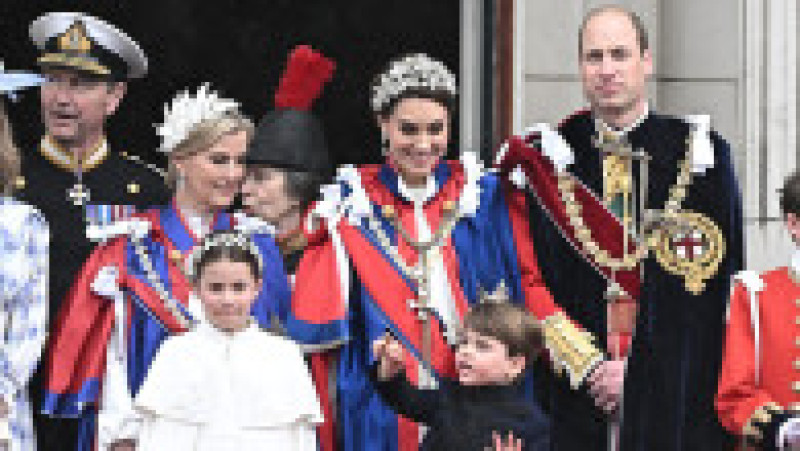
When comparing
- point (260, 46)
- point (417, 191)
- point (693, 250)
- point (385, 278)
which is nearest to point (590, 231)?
point (693, 250)

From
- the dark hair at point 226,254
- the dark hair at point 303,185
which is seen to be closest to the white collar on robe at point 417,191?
the dark hair at point 303,185

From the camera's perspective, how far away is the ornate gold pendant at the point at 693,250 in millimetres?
7590

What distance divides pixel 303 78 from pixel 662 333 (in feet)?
5.00

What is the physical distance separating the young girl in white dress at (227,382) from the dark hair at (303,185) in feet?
2.74

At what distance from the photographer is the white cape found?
7.05 m

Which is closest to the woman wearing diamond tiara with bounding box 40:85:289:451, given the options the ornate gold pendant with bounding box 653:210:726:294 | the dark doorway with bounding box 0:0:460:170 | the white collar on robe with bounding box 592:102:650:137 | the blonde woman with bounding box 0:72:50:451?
the blonde woman with bounding box 0:72:50:451

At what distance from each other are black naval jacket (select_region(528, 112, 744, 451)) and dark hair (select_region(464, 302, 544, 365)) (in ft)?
1.63

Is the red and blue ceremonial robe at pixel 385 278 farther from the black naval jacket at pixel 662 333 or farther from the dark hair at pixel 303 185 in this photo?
the dark hair at pixel 303 185

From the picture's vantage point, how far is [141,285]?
756 centimetres

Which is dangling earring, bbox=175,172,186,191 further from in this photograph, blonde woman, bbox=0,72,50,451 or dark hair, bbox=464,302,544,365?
dark hair, bbox=464,302,544,365

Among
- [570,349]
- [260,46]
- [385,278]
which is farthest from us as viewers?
[260,46]

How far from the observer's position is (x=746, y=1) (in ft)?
32.3

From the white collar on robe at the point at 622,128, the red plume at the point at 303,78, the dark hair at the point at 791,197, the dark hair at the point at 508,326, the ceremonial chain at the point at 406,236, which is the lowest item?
the dark hair at the point at 508,326

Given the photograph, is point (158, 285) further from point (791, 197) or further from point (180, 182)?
point (791, 197)
